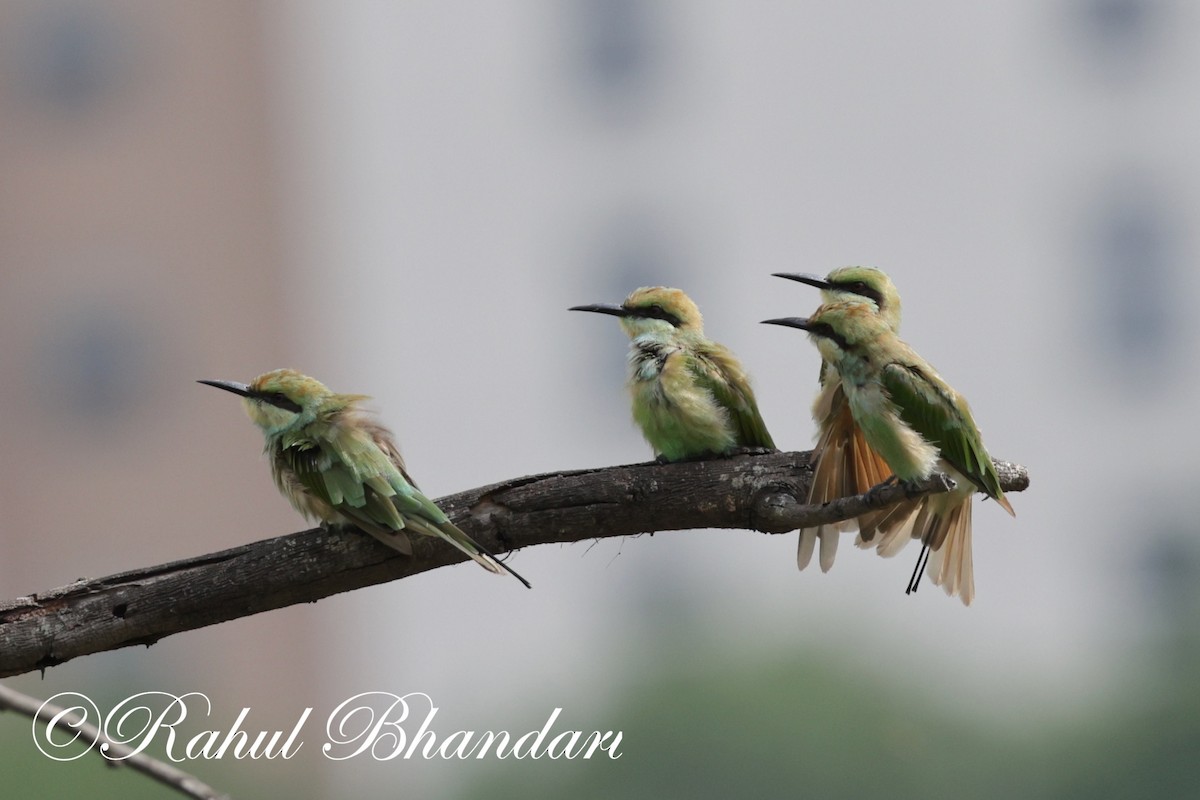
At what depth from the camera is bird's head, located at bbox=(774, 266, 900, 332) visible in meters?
3.52

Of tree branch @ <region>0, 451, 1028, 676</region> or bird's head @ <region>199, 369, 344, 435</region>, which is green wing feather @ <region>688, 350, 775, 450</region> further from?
bird's head @ <region>199, 369, 344, 435</region>

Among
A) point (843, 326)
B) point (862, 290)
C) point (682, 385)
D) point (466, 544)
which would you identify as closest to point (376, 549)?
point (466, 544)

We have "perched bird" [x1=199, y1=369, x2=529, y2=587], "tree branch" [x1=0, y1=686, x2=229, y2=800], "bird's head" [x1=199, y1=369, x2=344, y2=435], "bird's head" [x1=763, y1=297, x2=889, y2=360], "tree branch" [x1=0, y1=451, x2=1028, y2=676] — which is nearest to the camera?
"tree branch" [x1=0, y1=686, x2=229, y2=800]

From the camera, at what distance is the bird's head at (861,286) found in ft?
11.5

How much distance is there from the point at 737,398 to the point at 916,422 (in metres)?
0.50

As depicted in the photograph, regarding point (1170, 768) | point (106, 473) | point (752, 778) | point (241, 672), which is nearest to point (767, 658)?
point (752, 778)

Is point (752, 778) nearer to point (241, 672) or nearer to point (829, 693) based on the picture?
point (829, 693)

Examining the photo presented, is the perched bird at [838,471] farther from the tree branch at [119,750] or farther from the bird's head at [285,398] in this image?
the tree branch at [119,750]

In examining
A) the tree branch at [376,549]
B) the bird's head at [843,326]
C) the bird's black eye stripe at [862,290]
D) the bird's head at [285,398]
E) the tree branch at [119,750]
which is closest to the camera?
the tree branch at [119,750]

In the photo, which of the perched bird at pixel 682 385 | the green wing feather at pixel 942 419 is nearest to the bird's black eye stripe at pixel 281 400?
the perched bird at pixel 682 385

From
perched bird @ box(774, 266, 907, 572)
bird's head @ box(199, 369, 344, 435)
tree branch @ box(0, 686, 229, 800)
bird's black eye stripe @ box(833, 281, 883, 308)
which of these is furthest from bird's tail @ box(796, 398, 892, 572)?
tree branch @ box(0, 686, 229, 800)

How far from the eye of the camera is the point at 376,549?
288 cm

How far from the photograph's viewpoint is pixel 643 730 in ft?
48.4

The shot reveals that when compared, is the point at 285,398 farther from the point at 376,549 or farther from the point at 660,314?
the point at 660,314
